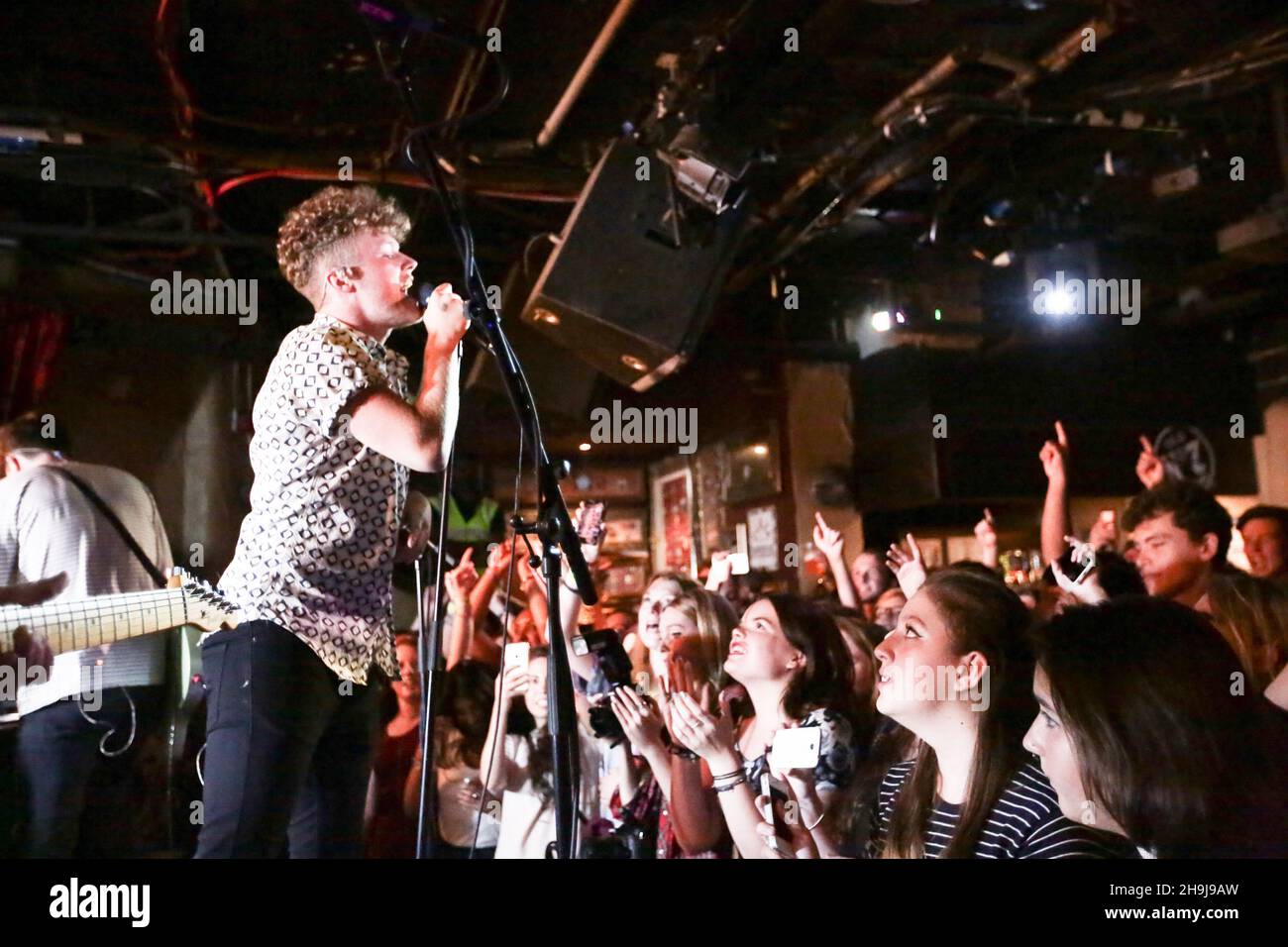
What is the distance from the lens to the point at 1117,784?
162 centimetres

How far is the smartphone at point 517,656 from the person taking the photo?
295 cm

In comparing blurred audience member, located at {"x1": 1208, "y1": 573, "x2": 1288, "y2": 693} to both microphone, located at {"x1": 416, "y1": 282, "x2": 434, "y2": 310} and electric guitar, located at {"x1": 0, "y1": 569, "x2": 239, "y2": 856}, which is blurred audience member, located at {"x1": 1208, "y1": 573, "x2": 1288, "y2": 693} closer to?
microphone, located at {"x1": 416, "y1": 282, "x2": 434, "y2": 310}

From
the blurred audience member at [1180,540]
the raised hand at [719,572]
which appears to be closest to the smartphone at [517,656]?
the raised hand at [719,572]

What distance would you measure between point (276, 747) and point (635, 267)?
1.72 metres

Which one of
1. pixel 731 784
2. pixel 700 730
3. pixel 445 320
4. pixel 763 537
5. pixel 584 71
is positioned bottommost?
pixel 731 784

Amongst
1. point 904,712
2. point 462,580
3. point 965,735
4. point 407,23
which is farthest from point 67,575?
point 965,735

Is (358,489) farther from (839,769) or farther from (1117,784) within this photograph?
(1117,784)

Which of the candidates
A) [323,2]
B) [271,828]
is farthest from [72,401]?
[271,828]

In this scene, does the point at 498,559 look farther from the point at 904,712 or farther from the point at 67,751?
the point at 904,712

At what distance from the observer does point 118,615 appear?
6.68 feet

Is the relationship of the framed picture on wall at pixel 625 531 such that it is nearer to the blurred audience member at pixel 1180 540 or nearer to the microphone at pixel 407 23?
the blurred audience member at pixel 1180 540

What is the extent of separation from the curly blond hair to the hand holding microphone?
0.76 ft

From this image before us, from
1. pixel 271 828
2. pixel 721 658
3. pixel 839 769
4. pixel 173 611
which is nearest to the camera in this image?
pixel 271 828
